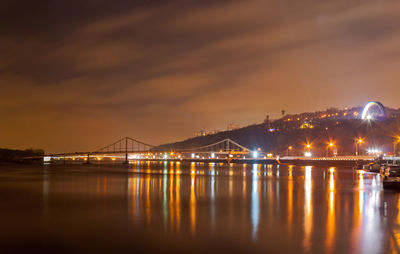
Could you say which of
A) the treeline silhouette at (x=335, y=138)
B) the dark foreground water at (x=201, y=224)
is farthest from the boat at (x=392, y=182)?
the treeline silhouette at (x=335, y=138)

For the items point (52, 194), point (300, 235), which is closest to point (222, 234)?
point (300, 235)

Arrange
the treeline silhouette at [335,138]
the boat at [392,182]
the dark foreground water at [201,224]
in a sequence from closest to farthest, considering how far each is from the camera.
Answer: the dark foreground water at [201,224], the boat at [392,182], the treeline silhouette at [335,138]

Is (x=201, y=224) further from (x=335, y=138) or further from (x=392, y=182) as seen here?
(x=335, y=138)

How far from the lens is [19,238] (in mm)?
13805

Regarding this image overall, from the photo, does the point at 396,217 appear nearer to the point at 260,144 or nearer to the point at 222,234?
the point at 222,234

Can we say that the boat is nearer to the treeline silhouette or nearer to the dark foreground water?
the dark foreground water

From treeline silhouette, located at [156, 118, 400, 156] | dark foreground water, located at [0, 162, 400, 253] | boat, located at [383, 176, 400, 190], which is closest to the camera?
dark foreground water, located at [0, 162, 400, 253]

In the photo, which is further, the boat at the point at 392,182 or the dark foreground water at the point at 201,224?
the boat at the point at 392,182

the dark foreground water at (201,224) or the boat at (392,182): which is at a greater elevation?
the boat at (392,182)

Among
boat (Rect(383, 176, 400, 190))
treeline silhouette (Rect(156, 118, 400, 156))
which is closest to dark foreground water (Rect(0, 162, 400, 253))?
boat (Rect(383, 176, 400, 190))

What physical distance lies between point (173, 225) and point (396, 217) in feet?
28.1

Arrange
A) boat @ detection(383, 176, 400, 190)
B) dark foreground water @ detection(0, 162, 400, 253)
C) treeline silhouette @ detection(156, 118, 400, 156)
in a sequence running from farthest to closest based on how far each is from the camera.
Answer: treeline silhouette @ detection(156, 118, 400, 156), boat @ detection(383, 176, 400, 190), dark foreground water @ detection(0, 162, 400, 253)

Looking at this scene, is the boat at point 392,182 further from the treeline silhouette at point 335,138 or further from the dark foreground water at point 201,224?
the treeline silhouette at point 335,138

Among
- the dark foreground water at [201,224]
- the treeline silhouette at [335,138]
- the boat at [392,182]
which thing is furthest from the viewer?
the treeline silhouette at [335,138]
